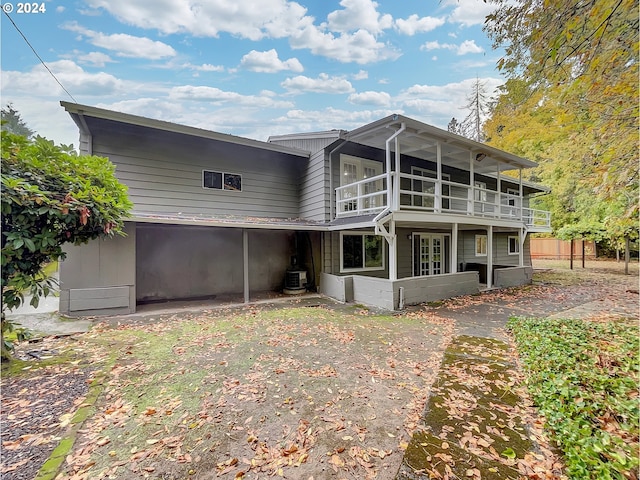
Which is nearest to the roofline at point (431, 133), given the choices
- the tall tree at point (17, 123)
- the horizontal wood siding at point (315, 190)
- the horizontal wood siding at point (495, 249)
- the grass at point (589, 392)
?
the horizontal wood siding at point (315, 190)

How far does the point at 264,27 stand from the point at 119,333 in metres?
11.4

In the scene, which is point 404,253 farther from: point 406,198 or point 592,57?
point 592,57

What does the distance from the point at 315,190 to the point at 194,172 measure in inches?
159

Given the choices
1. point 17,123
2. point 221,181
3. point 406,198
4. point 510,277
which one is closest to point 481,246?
point 510,277

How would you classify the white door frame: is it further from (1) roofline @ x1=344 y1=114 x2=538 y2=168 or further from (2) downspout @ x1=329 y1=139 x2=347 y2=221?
(2) downspout @ x1=329 y1=139 x2=347 y2=221

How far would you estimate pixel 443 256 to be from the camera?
1336cm

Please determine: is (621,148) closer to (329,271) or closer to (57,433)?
(57,433)

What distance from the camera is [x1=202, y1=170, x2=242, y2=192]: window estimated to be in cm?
927

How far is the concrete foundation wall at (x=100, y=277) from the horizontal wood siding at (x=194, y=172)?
1.75 metres

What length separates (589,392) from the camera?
3043mm

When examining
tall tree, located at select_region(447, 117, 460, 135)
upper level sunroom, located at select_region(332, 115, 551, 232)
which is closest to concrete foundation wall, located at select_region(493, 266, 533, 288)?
upper level sunroom, located at select_region(332, 115, 551, 232)

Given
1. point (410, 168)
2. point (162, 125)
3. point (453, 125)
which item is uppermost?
point (453, 125)

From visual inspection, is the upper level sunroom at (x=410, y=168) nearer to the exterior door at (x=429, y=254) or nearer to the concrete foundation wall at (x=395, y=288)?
the exterior door at (x=429, y=254)

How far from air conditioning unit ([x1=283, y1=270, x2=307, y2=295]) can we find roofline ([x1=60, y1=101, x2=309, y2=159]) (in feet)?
14.1
